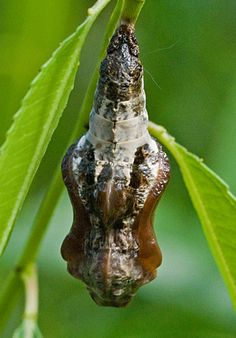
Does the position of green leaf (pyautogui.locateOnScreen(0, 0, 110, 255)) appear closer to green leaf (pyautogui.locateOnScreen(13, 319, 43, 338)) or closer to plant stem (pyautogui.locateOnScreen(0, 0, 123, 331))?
plant stem (pyautogui.locateOnScreen(0, 0, 123, 331))

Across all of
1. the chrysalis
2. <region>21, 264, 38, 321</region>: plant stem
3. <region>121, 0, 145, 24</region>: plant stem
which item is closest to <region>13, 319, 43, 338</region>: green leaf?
<region>21, 264, 38, 321</region>: plant stem

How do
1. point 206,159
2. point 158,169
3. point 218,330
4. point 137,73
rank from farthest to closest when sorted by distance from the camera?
point 206,159, point 218,330, point 158,169, point 137,73

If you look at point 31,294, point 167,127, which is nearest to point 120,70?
point 31,294

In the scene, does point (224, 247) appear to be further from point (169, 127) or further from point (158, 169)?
point (169, 127)

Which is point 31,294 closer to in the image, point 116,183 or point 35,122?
point 116,183

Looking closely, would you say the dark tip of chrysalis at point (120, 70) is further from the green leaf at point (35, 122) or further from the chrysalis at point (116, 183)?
the green leaf at point (35, 122)

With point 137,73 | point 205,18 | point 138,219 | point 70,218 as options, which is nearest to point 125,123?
point 137,73

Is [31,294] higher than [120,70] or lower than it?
lower

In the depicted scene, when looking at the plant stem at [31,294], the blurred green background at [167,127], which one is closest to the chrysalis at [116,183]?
the plant stem at [31,294]
